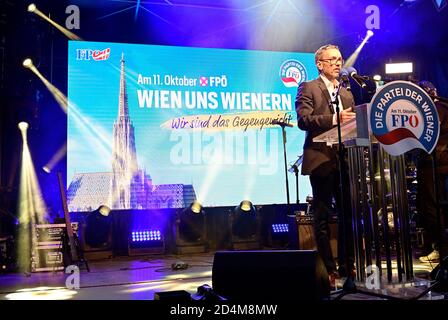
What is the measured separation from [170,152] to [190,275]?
264 centimetres

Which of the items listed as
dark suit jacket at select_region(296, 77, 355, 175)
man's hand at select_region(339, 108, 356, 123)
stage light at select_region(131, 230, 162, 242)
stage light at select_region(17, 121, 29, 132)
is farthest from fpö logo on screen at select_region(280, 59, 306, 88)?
man's hand at select_region(339, 108, 356, 123)

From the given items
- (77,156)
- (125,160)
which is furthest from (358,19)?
(77,156)

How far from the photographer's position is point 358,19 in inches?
290

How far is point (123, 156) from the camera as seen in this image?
20.3ft

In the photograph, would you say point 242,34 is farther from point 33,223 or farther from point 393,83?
point 393,83

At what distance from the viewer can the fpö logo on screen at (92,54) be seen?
6.18 m

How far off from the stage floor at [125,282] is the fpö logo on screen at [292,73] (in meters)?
3.11

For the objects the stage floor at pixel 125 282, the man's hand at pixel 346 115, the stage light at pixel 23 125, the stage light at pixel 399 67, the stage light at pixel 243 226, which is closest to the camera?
the man's hand at pixel 346 115

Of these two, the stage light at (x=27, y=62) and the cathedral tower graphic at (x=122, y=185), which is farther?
the cathedral tower graphic at (x=122, y=185)

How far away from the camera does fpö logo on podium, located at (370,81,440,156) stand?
8.81 feet

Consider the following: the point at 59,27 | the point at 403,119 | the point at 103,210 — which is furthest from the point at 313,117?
the point at 59,27

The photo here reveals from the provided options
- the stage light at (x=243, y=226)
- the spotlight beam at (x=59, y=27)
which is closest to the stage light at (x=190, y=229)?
the stage light at (x=243, y=226)

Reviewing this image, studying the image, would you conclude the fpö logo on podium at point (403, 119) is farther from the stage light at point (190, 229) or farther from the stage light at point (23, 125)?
the stage light at point (23, 125)

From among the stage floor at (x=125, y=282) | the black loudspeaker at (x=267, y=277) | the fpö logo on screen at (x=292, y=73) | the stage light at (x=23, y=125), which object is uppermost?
the fpö logo on screen at (x=292, y=73)
